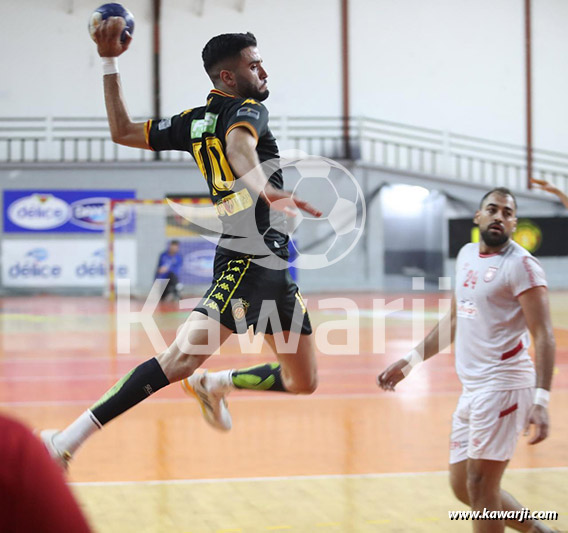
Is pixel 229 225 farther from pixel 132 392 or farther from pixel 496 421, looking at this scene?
pixel 496 421

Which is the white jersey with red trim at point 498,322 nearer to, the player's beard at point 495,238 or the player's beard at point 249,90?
the player's beard at point 495,238

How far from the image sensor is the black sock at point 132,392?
11.8 feet

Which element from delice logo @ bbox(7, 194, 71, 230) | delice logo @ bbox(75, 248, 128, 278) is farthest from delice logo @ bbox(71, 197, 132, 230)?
delice logo @ bbox(75, 248, 128, 278)

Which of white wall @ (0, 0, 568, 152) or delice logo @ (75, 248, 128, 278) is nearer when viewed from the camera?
delice logo @ (75, 248, 128, 278)

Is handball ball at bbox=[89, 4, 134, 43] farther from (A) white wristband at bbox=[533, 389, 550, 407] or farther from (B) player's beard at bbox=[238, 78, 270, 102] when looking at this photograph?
(A) white wristband at bbox=[533, 389, 550, 407]

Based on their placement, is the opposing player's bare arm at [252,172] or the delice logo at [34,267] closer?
the opposing player's bare arm at [252,172]

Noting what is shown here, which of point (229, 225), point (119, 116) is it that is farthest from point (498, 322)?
point (119, 116)

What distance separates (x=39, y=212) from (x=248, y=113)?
18.8 m

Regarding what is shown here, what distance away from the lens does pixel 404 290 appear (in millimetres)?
22453

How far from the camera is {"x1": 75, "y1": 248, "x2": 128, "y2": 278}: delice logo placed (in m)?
20.9

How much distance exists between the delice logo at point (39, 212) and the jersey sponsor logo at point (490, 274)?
19.1 metres

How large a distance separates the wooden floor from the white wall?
48.3ft

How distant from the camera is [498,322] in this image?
3.40m

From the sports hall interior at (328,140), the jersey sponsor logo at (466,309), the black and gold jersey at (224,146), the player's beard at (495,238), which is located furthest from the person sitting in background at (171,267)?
the player's beard at (495,238)
